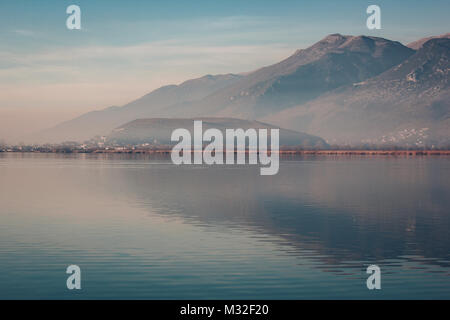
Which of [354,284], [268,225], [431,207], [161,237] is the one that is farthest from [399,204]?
[354,284]

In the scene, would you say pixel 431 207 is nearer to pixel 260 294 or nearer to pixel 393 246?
pixel 393 246

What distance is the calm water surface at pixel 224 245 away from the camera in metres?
25.1

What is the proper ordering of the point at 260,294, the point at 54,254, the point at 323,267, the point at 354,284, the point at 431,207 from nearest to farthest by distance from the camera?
the point at 260,294 → the point at 354,284 → the point at 323,267 → the point at 54,254 → the point at 431,207

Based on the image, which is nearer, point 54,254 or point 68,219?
point 54,254

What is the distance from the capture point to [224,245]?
34.6 metres

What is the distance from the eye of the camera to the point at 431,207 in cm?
5384

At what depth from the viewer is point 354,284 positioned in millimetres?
25750

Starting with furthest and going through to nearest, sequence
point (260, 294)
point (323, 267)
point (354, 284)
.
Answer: point (323, 267)
point (354, 284)
point (260, 294)

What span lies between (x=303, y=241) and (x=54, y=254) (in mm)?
13632

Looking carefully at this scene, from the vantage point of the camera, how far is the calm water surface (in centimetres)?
2514
